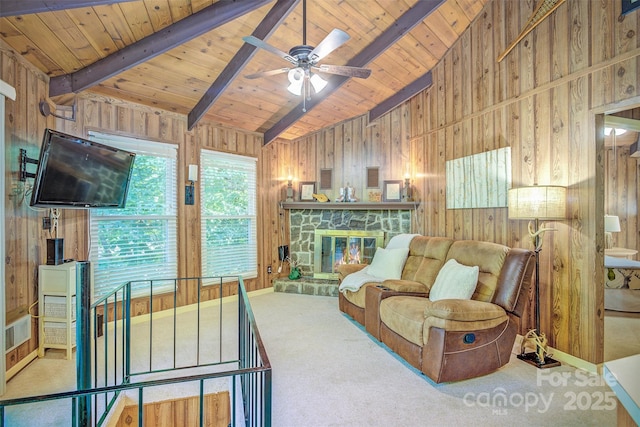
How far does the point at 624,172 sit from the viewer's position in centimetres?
529

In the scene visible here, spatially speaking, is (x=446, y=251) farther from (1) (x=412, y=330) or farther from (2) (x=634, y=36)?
(2) (x=634, y=36)

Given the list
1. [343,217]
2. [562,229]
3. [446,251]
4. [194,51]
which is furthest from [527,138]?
[194,51]

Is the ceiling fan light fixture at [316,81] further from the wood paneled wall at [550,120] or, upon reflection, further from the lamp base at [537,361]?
the lamp base at [537,361]

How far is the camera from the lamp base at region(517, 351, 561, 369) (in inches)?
107

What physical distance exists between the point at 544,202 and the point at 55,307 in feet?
14.5

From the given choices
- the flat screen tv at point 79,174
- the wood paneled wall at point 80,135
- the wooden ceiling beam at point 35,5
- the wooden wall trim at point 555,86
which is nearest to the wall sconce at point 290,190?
the wood paneled wall at point 80,135

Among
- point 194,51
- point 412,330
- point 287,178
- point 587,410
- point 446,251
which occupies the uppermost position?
point 194,51

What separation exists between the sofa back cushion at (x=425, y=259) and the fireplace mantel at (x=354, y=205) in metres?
0.85

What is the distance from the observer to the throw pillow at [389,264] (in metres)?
3.89

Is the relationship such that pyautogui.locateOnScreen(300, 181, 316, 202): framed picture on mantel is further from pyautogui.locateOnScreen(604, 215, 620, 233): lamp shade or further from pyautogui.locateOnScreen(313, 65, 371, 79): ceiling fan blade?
pyautogui.locateOnScreen(604, 215, 620, 233): lamp shade

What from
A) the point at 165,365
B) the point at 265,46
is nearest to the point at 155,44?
the point at 265,46

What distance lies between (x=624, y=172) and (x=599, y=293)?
4004 mm

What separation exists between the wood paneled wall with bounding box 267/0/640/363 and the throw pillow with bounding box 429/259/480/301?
29.9 inches

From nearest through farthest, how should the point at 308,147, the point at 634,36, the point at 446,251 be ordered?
1. the point at 634,36
2. the point at 446,251
3. the point at 308,147
